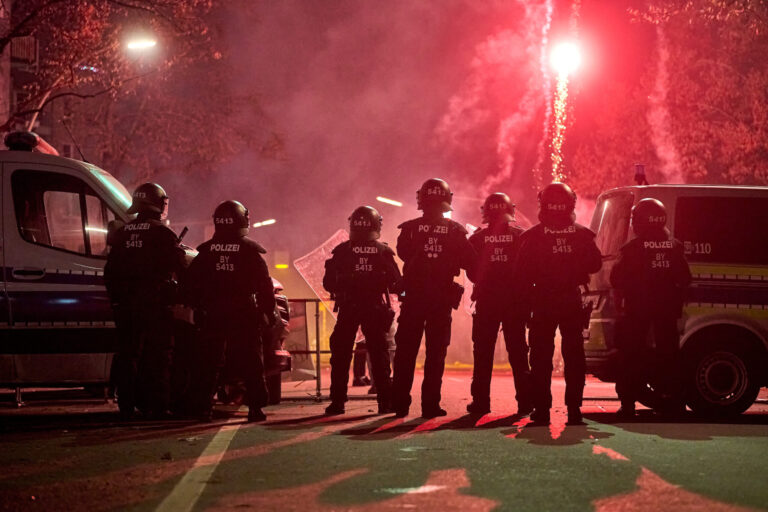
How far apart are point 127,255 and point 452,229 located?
2.88 metres

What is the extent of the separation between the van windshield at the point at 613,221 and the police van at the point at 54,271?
14.6 ft

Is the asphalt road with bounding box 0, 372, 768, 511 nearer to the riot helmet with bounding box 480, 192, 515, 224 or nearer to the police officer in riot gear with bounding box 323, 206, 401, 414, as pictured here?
the police officer in riot gear with bounding box 323, 206, 401, 414

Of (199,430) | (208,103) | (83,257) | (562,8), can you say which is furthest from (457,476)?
(208,103)

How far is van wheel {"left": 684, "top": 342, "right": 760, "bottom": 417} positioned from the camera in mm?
11148

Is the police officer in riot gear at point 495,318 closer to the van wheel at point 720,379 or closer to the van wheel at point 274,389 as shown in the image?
the van wheel at point 720,379

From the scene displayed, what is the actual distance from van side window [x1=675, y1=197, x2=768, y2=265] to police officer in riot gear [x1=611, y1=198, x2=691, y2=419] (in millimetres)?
448

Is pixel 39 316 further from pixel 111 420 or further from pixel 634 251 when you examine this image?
pixel 634 251

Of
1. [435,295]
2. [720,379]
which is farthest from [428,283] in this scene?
[720,379]

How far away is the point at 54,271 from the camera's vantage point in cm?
1064

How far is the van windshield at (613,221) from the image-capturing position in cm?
1144

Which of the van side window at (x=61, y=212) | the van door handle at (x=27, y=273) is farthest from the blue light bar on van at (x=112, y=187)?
the van door handle at (x=27, y=273)

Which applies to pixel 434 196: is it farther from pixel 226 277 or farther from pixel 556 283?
pixel 226 277

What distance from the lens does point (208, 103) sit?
38000 mm

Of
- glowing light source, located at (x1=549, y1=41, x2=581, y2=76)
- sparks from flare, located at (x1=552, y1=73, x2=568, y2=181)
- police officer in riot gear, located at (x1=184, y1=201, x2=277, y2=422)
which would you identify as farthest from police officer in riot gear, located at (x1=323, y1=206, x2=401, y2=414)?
sparks from flare, located at (x1=552, y1=73, x2=568, y2=181)
